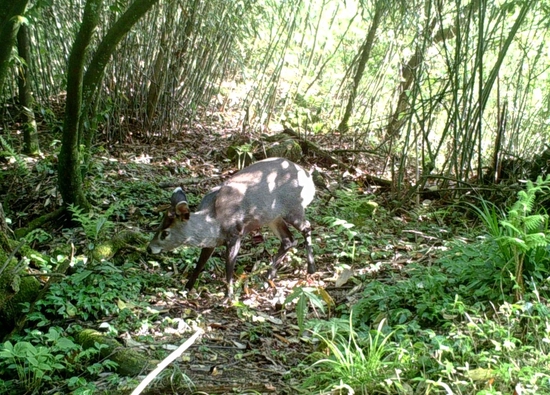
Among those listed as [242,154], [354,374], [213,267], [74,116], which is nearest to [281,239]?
[213,267]

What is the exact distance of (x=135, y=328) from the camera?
420 centimetres

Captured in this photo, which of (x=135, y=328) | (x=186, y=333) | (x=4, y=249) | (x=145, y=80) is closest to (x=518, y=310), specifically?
(x=186, y=333)

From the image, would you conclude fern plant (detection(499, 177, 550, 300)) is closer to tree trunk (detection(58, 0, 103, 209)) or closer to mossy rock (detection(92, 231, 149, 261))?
mossy rock (detection(92, 231, 149, 261))

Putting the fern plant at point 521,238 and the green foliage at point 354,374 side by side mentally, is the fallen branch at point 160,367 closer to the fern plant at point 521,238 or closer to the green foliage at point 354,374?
the green foliage at point 354,374

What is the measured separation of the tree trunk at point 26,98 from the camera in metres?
6.78

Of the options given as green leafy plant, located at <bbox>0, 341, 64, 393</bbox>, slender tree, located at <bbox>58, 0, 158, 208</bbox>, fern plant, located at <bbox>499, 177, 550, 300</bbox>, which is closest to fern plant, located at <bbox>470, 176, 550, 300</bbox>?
fern plant, located at <bbox>499, 177, 550, 300</bbox>

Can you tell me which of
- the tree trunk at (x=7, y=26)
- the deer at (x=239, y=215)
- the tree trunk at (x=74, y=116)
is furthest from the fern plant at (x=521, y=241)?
the tree trunk at (x=7, y=26)

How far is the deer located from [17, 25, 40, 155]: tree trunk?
2.76 meters

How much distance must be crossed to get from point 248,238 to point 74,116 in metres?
2.26

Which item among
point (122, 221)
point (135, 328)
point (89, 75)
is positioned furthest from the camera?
point (122, 221)

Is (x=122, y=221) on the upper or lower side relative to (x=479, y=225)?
lower

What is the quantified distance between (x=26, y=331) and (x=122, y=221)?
238 centimetres

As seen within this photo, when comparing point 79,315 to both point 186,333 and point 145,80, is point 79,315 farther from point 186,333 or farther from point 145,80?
point 145,80

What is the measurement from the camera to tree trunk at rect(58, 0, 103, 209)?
15.9ft
